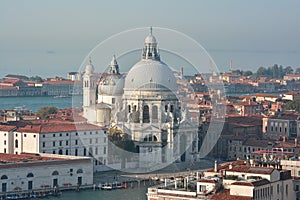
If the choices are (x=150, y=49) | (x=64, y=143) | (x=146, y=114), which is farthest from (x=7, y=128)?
(x=150, y=49)

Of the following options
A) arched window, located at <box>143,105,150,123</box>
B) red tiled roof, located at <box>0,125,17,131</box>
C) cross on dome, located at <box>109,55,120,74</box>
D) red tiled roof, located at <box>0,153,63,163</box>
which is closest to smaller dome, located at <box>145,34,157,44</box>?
cross on dome, located at <box>109,55,120,74</box>

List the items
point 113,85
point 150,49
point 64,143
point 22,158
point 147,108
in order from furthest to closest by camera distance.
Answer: point 113,85 < point 150,49 < point 147,108 < point 64,143 < point 22,158

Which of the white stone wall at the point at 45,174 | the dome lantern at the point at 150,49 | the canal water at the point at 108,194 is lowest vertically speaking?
the canal water at the point at 108,194

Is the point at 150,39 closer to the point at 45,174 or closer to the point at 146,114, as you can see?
the point at 146,114

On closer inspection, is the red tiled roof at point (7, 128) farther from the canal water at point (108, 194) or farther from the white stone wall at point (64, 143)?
the canal water at point (108, 194)

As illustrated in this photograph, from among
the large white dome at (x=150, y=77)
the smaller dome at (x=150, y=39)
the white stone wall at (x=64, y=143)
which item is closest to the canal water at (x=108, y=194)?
the white stone wall at (x=64, y=143)

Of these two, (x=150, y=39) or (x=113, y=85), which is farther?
(x=113, y=85)

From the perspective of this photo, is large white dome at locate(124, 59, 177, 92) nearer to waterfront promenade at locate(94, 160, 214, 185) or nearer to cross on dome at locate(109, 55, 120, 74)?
cross on dome at locate(109, 55, 120, 74)

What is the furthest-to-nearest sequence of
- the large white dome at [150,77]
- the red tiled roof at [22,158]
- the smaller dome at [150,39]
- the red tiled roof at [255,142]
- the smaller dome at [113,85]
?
1. the smaller dome at [113,85]
2. the smaller dome at [150,39]
3. the large white dome at [150,77]
4. the red tiled roof at [255,142]
5. the red tiled roof at [22,158]
